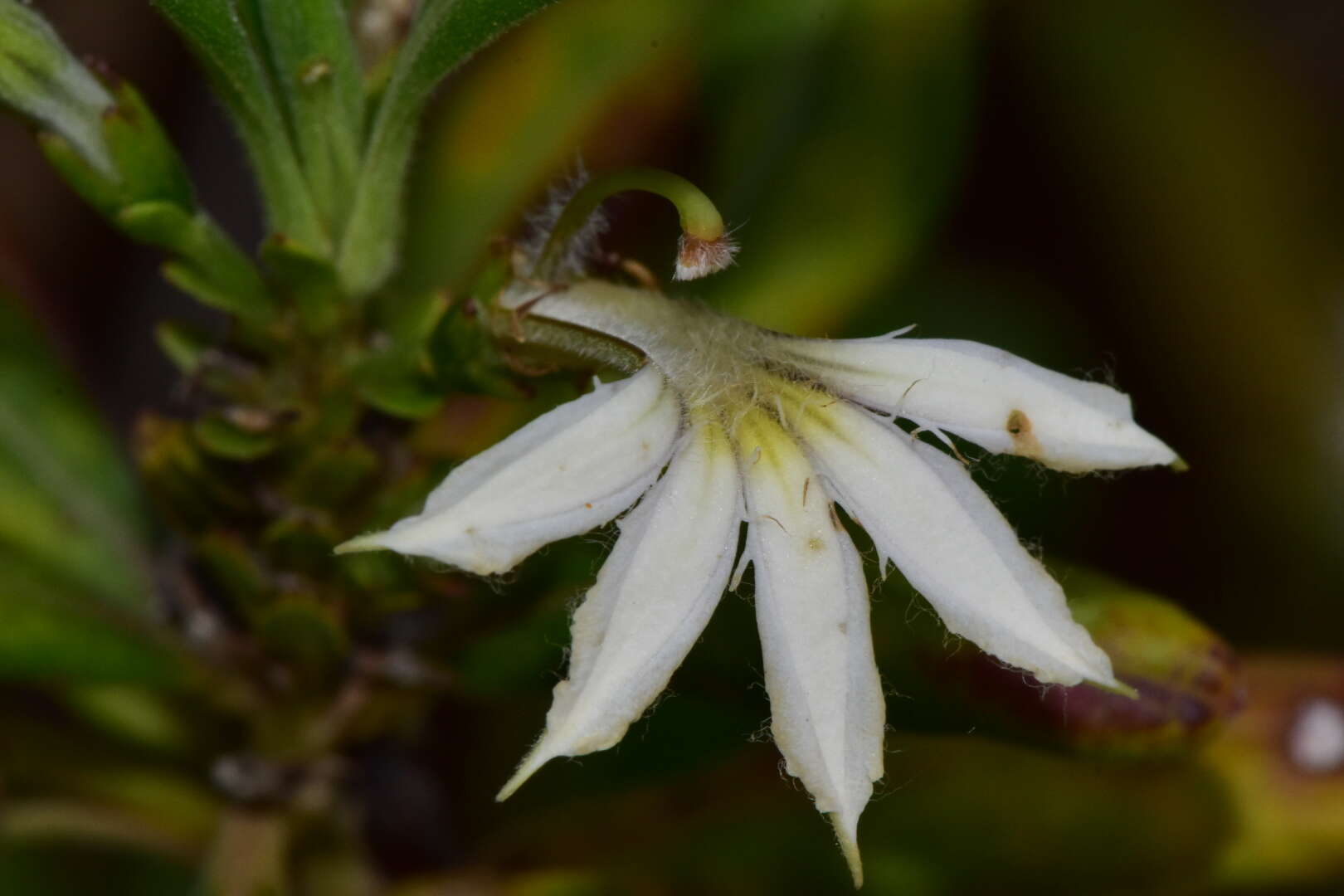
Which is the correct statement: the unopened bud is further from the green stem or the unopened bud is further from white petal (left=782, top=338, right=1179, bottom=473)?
the green stem

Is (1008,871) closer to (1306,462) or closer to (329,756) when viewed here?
(329,756)

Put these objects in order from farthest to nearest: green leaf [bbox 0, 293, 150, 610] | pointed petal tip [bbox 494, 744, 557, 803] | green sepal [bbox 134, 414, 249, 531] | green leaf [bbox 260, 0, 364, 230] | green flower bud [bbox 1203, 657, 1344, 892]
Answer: green leaf [bbox 0, 293, 150, 610]
green flower bud [bbox 1203, 657, 1344, 892]
green sepal [bbox 134, 414, 249, 531]
green leaf [bbox 260, 0, 364, 230]
pointed petal tip [bbox 494, 744, 557, 803]

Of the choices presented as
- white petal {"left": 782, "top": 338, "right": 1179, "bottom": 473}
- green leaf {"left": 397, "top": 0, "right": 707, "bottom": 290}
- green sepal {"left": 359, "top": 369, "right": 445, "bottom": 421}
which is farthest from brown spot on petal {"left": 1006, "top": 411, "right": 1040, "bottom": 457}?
green leaf {"left": 397, "top": 0, "right": 707, "bottom": 290}

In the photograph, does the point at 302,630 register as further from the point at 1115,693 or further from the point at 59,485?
the point at 1115,693

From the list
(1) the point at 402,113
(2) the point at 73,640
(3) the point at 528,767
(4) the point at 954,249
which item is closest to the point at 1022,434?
(3) the point at 528,767

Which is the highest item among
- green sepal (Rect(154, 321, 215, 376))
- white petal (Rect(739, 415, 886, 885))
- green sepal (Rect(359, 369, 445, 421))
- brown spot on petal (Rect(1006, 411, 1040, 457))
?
brown spot on petal (Rect(1006, 411, 1040, 457))

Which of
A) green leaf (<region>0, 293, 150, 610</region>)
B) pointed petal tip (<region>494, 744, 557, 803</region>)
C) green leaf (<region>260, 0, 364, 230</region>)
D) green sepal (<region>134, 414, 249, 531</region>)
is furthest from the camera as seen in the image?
green leaf (<region>0, 293, 150, 610</region>)

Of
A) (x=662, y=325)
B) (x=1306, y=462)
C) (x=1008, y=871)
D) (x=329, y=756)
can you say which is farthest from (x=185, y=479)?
(x=1306, y=462)
